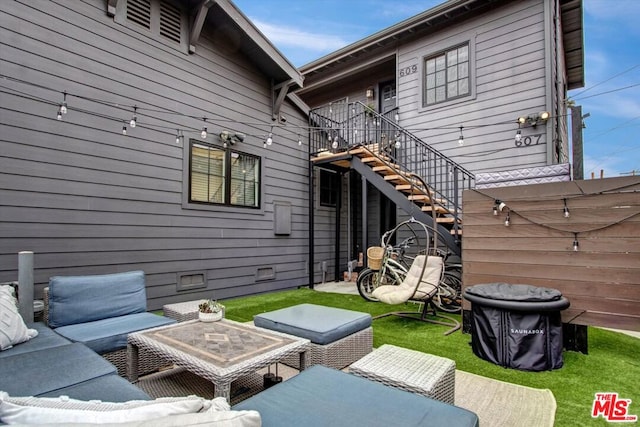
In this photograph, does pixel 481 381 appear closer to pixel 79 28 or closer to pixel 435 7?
pixel 79 28

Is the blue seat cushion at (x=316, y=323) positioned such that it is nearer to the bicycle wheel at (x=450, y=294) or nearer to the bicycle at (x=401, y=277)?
the bicycle at (x=401, y=277)

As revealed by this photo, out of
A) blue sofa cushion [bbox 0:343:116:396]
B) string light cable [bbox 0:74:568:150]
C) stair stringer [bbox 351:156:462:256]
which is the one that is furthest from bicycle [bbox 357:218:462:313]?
blue sofa cushion [bbox 0:343:116:396]

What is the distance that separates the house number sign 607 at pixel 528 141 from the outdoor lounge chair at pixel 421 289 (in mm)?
2919

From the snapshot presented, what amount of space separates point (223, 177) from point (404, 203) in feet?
10.6

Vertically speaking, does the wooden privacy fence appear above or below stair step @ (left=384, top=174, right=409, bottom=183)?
below

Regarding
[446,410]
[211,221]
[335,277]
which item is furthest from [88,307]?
[335,277]

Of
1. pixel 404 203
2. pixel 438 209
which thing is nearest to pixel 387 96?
pixel 404 203

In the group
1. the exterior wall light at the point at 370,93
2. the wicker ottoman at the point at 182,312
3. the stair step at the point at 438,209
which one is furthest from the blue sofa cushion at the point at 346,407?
the exterior wall light at the point at 370,93

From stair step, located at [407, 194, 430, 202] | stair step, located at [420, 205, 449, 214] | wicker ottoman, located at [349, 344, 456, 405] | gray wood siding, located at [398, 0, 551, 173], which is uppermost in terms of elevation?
gray wood siding, located at [398, 0, 551, 173]

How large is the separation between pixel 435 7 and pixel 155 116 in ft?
18.2

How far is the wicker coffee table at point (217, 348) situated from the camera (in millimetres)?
1871

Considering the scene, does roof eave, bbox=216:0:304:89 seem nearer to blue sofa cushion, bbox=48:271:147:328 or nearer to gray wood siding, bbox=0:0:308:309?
gray wood siding, bbox=0:0:308:309

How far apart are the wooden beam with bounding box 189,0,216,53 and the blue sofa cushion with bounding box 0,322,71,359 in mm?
4515

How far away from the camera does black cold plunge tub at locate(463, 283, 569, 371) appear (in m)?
2.91
